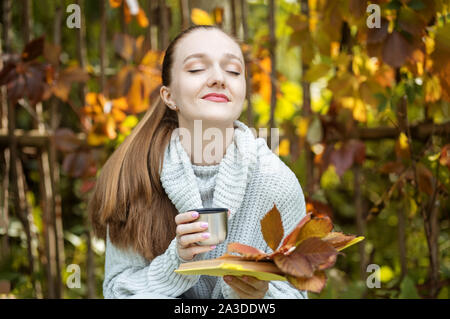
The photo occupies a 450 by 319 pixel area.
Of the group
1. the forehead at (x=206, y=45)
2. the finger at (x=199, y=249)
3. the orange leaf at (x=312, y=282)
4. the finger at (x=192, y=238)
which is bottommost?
the finger at (x=199, y=249)

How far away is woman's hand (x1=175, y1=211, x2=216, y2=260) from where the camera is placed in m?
1.30

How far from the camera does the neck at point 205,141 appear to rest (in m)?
1.57

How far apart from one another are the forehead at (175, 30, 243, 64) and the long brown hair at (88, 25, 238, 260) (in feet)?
0.12

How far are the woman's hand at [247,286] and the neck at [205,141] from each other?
43 centimetres

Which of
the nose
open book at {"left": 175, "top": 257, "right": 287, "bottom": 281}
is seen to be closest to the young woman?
the nose

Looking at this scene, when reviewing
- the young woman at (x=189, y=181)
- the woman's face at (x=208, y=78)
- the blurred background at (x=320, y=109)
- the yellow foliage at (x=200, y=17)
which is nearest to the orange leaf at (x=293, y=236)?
the young woman at (x=189, y=181)

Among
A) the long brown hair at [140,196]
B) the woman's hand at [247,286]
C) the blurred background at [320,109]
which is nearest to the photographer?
the woman's hand at [247,286]

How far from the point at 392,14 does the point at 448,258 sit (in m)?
1.63

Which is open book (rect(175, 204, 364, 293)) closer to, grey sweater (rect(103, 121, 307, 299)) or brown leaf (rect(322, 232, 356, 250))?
brown leaf (rect(322, 232, 356, 250))

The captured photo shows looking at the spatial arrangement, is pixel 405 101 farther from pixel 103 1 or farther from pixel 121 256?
pixel 103 1

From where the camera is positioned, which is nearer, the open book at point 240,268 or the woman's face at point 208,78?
the open book at point 240,268

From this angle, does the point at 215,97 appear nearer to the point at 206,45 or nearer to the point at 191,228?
the point at 206,45

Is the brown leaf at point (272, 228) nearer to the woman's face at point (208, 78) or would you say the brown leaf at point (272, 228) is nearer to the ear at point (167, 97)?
the woman's face at point (208, 78)
